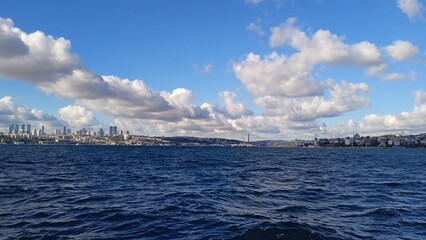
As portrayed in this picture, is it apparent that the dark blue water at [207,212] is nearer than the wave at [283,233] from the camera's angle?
No

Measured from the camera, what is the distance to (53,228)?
2016cm

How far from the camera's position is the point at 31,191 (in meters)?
34.7

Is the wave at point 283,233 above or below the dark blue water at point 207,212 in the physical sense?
above

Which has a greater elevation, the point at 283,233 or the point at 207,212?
the point at 283,233

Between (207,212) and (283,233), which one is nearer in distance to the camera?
(283,233)

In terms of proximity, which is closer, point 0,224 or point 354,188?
point 0,224

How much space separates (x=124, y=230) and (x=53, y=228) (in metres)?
3.97

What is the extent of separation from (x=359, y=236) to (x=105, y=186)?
27.5 meters

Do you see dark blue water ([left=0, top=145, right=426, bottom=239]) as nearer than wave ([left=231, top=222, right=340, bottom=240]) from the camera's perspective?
No

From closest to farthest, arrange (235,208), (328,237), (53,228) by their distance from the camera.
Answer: (328,237)
(53,228)
(235,208)

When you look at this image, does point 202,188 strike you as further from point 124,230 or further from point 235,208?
point 124,230

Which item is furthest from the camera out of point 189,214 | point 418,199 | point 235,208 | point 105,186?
point 105,186

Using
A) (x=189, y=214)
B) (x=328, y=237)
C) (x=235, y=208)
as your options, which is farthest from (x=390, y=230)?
(x=189, y=214)

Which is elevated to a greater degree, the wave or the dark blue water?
the wave
